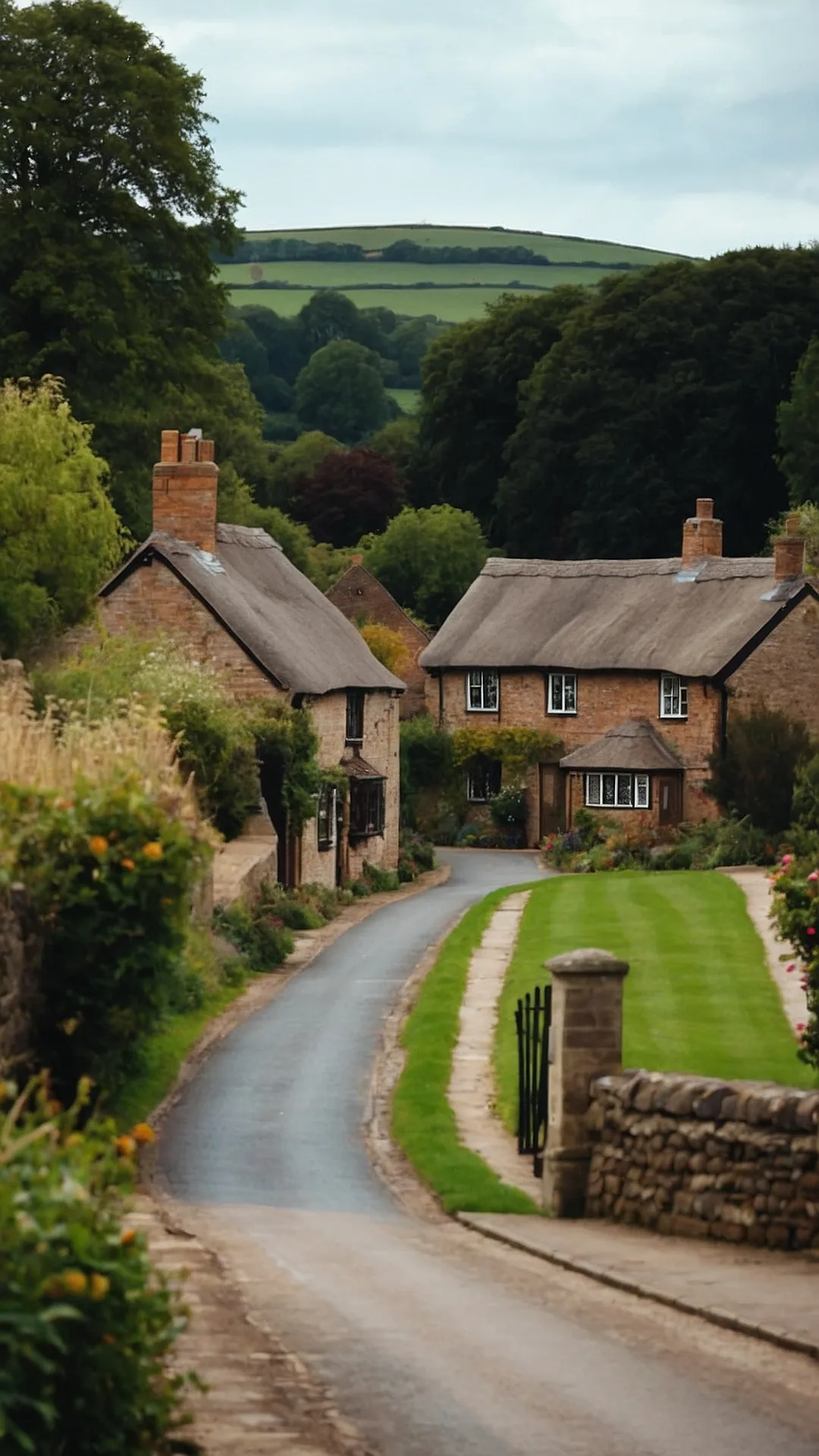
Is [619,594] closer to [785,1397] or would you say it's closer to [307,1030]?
[307,1030]

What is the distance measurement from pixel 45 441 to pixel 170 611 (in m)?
9.12

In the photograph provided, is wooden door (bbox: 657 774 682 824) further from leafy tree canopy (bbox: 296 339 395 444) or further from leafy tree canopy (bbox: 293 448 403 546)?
leafy tree canopy (bbox: 296 339 395 444)

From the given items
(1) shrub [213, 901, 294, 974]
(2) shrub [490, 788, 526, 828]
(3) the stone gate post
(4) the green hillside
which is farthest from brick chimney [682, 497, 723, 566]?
(4) the green hillside

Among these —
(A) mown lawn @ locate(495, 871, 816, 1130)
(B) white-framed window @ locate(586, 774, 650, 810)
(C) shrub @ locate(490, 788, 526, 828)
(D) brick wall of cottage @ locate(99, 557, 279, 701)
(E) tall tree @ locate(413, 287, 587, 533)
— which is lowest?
(A) mown lawn @ locate(495, 871, 816, 1130)

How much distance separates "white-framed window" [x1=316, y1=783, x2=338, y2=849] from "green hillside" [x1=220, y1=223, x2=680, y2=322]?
106551 mm

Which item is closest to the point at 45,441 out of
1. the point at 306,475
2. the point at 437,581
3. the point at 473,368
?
the point at 437,581

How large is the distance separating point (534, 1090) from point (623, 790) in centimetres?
3721

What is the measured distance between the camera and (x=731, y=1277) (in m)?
15.8

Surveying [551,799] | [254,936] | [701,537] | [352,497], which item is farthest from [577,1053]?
[352,497]

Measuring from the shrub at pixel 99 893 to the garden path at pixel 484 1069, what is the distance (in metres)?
5.13

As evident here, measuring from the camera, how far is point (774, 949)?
112 feet

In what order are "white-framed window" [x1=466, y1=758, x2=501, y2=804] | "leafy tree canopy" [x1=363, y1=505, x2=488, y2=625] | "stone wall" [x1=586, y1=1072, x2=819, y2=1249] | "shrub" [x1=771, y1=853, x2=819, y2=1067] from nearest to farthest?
"stone wall" [x1=586, y1=1072, x2=819, y2=1249] < "shrub" [x1=771, y1=853, x2=819, y2=1067] < "white-framed window" [x1=466, y1=758, x2=501, y2=804] < "leafy tree canopy" [x1=363, y1=505, x2=488, y2=625]

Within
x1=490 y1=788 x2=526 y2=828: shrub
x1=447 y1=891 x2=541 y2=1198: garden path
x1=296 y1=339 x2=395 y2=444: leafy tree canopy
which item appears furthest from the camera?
x1=296 y1=339 x2=395 y2=444: leafy tree canopy

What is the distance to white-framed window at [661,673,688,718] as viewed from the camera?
57844mm
